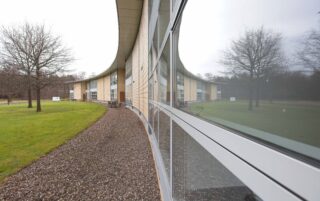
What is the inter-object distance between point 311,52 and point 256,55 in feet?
0.84

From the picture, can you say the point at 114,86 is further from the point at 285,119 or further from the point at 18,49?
the point at 285,119

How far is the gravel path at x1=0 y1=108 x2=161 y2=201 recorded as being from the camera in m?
3.52

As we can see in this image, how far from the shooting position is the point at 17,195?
139 inches

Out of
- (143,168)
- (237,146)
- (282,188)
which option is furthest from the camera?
(143,168)

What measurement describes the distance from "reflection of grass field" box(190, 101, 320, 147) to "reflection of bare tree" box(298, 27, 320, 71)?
96 mm

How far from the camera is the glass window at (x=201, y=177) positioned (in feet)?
3.06

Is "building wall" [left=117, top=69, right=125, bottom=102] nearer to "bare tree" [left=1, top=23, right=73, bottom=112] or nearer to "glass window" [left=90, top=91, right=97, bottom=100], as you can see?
"bare tree" [left=1, top=23, right=73, bottom=112]

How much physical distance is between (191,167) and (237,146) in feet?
3.21

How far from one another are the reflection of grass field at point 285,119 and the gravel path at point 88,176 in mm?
2968

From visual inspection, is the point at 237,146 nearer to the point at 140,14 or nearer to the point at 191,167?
the point at 191,167

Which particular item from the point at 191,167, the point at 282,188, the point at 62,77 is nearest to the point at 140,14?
the point at 191,167

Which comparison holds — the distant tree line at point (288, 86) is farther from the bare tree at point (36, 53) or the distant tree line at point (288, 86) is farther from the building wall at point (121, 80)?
the building wall at point (121, 80)

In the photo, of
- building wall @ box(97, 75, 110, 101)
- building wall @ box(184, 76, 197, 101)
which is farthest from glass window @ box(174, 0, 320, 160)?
building wall @ box(97, 75, 110, 101)

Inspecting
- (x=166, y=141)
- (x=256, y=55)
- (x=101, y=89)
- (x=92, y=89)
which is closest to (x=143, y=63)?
(x=166, y=141)
